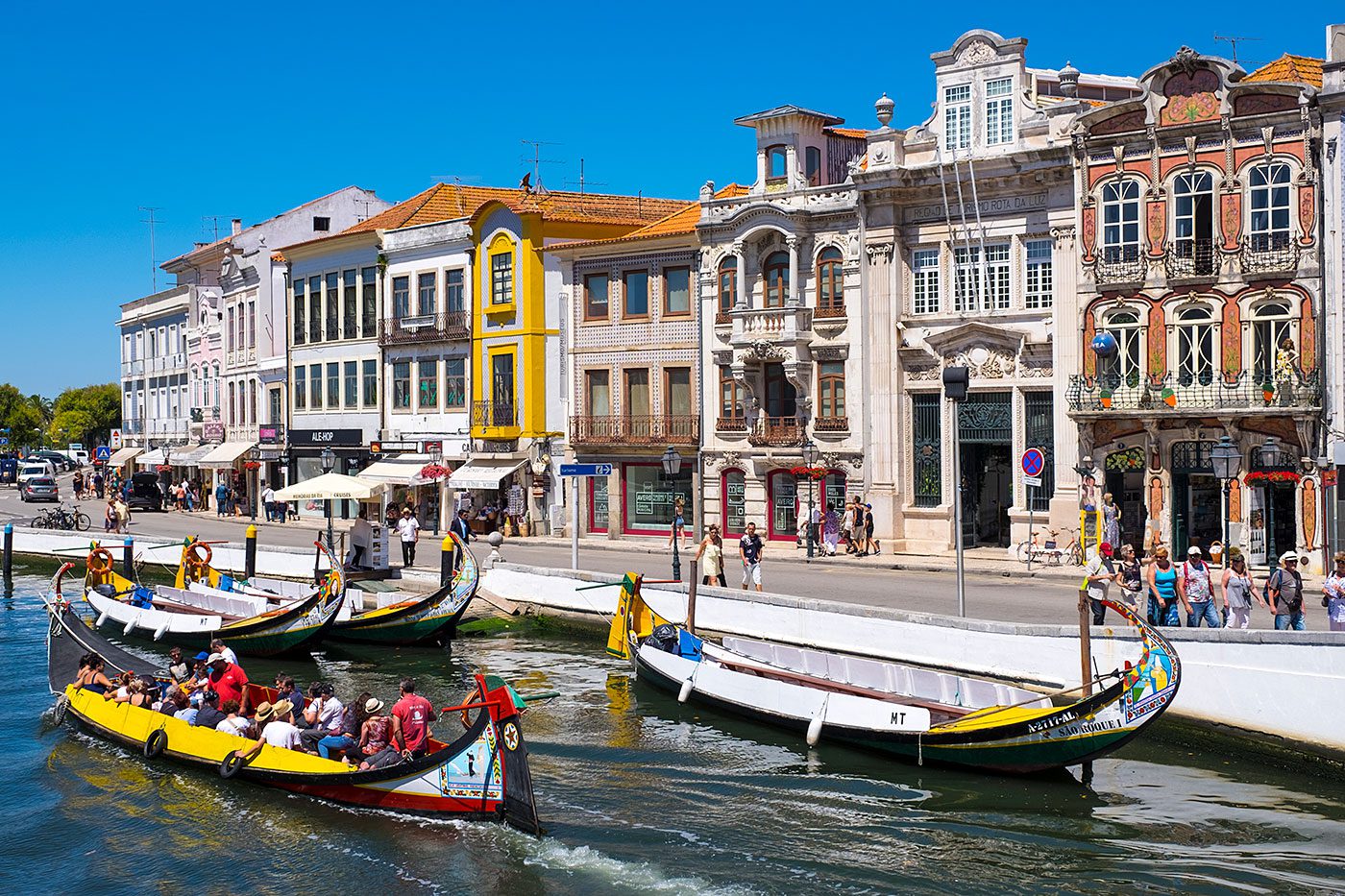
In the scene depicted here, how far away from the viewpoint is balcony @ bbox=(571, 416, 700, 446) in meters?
49.6

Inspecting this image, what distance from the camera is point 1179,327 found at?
38.3 m

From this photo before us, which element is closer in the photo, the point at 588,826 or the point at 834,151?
the point at 588,826

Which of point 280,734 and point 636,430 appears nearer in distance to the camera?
point 280,734

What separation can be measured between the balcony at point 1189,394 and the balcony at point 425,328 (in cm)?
2535

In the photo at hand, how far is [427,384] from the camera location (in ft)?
194

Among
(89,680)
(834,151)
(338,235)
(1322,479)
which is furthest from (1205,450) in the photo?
(338,235)

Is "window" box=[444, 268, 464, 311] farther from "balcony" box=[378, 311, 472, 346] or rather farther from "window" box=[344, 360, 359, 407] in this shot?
"window" box=[344, 360, 359, 407]

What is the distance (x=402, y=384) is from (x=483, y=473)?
25.5 ft

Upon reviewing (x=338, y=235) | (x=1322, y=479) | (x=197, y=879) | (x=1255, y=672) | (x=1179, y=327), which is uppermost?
(x=338, y=235)

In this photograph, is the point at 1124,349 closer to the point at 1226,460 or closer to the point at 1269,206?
the point at 1269,206

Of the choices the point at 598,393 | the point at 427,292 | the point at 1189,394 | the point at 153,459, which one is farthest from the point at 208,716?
the point at 153,459

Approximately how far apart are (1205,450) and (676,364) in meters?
18.1

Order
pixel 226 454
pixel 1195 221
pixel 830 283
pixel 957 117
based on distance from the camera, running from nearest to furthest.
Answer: pixel 1195 221
pixel 957 117
pixel 830 283
pixel 226 454

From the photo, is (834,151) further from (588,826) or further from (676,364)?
(588,826)
